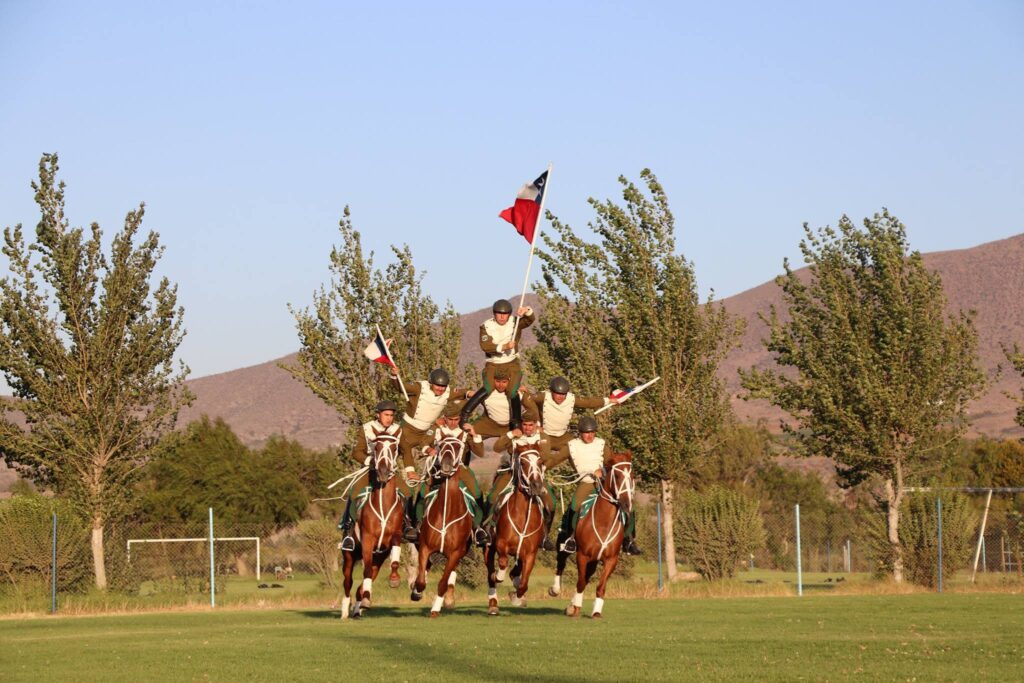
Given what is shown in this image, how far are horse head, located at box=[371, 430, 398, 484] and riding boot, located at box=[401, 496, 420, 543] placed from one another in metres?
0.99

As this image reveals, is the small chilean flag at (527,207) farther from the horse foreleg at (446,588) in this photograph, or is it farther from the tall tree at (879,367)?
the tall tree at (879,367)

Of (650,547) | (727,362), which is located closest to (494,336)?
(650,547)

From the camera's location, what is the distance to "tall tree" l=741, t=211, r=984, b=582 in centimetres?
4062

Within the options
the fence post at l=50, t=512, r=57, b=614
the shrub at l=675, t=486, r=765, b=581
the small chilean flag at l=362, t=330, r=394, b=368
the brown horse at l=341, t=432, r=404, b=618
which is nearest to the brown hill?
the shrub at l=675, t=486, r=765, b=581

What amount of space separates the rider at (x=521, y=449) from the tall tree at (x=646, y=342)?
17.6 meters

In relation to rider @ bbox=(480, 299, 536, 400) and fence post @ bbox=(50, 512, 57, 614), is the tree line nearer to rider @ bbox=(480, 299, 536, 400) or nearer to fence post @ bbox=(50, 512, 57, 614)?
fence post @ bbox=(50, 512, 57, 614)

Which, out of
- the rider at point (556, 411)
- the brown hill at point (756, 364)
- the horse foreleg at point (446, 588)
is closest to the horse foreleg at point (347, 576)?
the horse foreleg at point (446, 588)

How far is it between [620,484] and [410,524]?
3216mm

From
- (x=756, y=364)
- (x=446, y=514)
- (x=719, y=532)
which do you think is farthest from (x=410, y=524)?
→ (x=756, y=364)

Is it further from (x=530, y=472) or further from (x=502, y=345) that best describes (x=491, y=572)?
(x=502, y=345)

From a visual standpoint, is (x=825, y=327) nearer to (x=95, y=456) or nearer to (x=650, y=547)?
(x=650, y=547)

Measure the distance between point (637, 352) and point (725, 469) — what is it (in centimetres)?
4196

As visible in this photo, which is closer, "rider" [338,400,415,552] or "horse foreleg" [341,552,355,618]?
"rider" [338,400,415,552]

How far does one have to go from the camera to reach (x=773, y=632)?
760 inches
